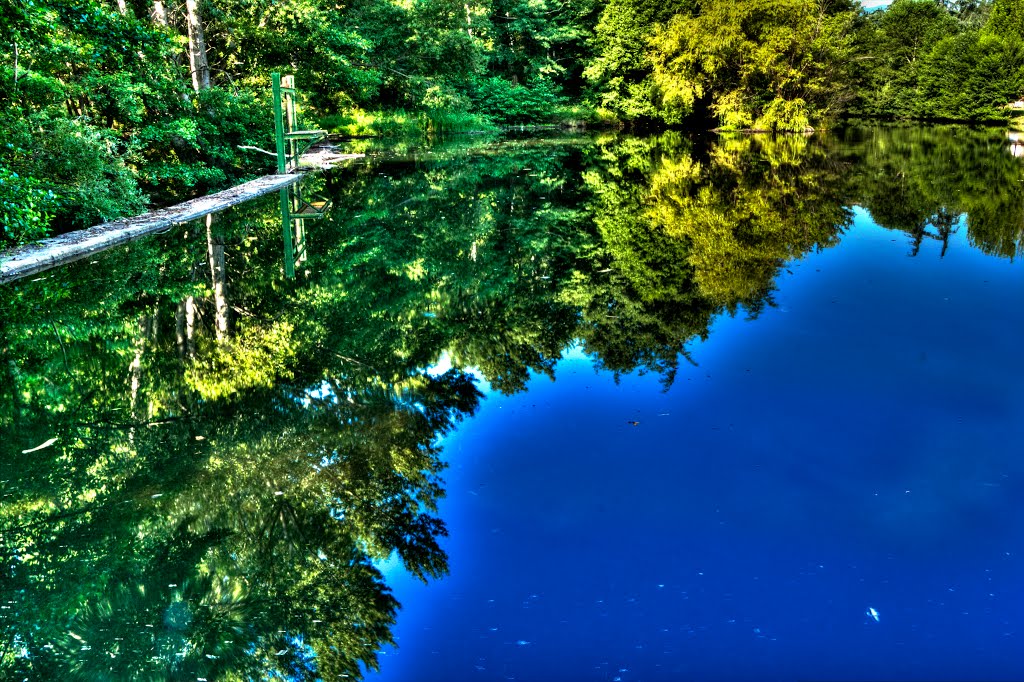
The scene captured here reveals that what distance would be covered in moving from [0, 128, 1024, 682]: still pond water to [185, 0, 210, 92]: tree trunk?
1077 cm

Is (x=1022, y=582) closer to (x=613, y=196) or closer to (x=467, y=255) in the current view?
(x=467, y=255)

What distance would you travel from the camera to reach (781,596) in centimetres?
292

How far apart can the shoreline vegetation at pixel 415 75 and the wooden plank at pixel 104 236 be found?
0.32 meters

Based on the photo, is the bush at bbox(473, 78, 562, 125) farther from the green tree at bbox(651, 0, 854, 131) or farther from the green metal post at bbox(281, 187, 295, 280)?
the green metal post at bbox(281, 187, 295, 280)

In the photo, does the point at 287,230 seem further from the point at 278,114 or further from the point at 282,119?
the point at 282,119

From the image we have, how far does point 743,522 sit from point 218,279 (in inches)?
262

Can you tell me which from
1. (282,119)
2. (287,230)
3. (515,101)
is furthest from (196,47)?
(515,101)

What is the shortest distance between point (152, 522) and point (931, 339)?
5.85m

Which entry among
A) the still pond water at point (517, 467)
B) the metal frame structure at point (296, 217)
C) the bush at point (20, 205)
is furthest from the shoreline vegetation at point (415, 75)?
the still pond water at point (517, 467)

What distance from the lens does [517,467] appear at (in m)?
4.15

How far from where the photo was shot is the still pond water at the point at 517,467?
2.75 m

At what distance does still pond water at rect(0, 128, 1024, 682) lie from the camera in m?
2.75

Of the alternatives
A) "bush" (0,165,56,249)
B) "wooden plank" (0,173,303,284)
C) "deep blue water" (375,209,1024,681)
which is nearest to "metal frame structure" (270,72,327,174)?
"wooden plank" (0,173,303,284)

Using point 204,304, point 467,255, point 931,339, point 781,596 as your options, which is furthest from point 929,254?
point 204,304
